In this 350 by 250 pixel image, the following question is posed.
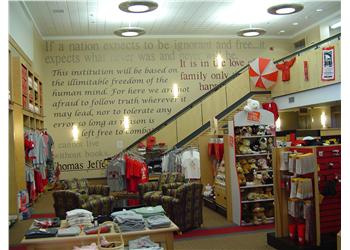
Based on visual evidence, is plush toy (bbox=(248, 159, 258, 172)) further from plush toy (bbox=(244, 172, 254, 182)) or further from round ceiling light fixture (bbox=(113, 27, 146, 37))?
round ceiling light fixture (bbox=(113, 27, 146, 37))

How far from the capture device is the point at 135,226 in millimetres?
4016

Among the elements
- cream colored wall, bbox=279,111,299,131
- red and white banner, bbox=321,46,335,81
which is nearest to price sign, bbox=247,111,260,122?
red and white banner, bbox=321,46,335,81

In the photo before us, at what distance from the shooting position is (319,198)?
5516 mm

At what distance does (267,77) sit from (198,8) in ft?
10.5

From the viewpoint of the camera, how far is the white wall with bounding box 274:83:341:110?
979cm

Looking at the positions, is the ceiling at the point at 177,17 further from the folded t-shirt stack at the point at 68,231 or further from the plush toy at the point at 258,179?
the folded t-shirt stack at the point at 68,231

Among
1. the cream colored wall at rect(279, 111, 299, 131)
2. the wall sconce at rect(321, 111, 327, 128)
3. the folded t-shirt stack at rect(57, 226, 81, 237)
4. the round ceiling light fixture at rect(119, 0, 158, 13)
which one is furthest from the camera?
the cream colored wall at rect(279, 111, 299, 131)

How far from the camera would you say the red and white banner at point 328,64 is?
31.4 feet

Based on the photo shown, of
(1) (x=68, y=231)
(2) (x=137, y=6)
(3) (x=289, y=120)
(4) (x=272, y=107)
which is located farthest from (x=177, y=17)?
(1) (x=68, y=231)

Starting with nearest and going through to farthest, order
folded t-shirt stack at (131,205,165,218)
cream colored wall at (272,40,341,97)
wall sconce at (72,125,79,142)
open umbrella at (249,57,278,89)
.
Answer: folded t-shirt stack at (131,205,165,218) → cream colored wall at (272,40,341,97) → open umbrella at (249,57,278,89) → wall sconce at (72,125,79,142)

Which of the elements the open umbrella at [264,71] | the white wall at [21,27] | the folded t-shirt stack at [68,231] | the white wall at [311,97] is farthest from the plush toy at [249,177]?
the white wall at [21,27]

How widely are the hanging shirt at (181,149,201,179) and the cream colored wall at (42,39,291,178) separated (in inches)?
179
